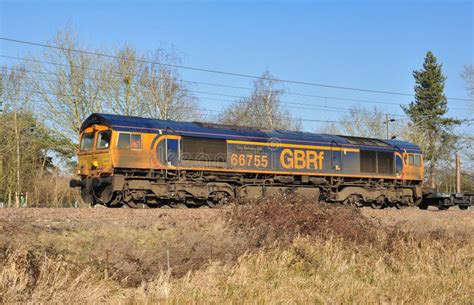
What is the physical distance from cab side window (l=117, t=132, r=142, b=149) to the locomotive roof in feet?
0.72

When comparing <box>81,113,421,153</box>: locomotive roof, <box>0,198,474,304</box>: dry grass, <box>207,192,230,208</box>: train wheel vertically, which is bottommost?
<box>0,198,474,304</box>: dry grass

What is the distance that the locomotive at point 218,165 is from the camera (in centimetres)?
1786

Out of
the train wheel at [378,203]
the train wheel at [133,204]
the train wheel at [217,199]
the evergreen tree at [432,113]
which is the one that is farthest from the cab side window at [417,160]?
the evergreen tree at [432,113]

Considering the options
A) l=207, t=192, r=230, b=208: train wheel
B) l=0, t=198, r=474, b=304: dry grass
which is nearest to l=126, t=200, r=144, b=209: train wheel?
l=207, t=192, r=230, b=208: train wheel

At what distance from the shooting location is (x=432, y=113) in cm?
6625

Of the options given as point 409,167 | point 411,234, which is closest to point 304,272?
point 411,234

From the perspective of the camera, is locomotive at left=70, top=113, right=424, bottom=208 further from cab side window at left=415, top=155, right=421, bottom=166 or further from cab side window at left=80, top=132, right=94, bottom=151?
cab side window at left=415, top=155, right=421, bottom=166

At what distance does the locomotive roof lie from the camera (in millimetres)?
18312

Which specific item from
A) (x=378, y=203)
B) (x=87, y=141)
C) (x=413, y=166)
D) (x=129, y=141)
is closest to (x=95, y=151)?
(x=87, y=141)

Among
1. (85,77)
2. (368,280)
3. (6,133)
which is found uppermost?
(85,77)

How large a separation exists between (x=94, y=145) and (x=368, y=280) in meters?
11.5

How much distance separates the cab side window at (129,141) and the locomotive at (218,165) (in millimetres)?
34

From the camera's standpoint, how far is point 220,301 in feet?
27.4

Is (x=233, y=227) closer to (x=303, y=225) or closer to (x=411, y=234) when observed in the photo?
(x=303, y=225)
